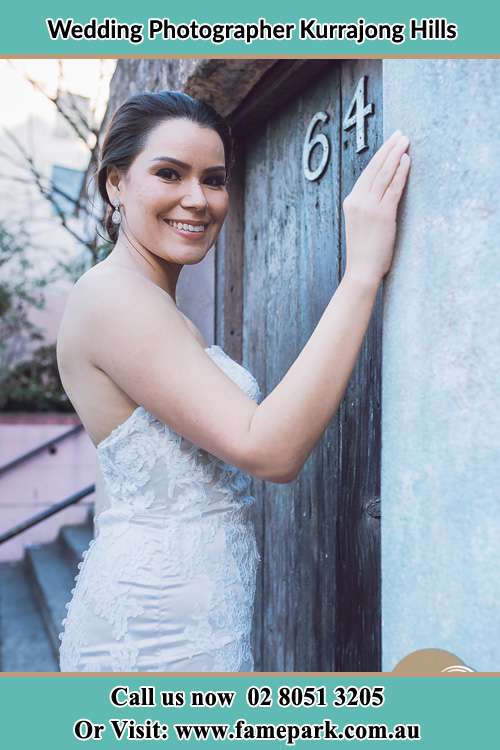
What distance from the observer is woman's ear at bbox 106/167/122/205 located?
1511 millimetres

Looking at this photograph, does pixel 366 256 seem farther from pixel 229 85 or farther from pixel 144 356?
pixel 229 85

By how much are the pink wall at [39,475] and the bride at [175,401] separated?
5368 mm

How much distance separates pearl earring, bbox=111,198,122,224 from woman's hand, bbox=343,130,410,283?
0.64 meters

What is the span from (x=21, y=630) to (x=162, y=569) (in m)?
3.74

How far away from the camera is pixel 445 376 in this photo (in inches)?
40.4

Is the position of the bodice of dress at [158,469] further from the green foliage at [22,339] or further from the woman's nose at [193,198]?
the green foliage at [22,339]

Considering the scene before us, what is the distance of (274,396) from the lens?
1095 mm

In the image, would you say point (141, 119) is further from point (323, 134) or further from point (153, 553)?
point (153, 553)

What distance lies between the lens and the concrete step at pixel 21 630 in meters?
3.88

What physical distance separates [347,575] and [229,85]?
175 centimetres

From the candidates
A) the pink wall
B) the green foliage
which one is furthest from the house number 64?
the green foliage

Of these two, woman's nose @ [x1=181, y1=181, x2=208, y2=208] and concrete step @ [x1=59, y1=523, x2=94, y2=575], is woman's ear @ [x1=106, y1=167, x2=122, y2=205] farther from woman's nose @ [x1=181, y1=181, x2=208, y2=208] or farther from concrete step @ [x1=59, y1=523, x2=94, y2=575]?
concrete step @ [x1=59, y1=523, x2=94, y2=575]

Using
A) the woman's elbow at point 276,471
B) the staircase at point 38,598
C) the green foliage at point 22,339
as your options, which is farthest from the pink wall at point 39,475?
the woman's elbow at point 276,471

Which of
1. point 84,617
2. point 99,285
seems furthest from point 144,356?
point 84,617
